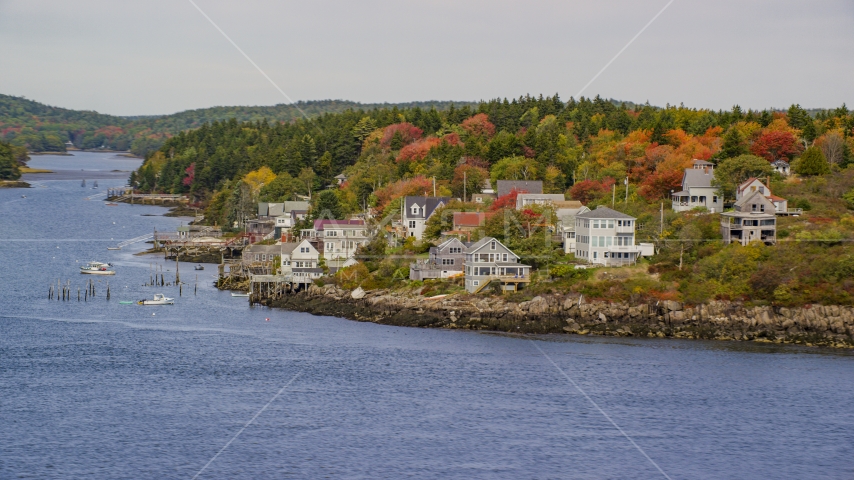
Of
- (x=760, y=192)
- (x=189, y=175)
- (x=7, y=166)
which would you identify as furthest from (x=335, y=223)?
(x=7, y=166)

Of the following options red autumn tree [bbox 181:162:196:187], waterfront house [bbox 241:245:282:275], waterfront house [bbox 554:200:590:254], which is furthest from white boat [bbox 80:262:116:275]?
red autumn tree [bbox 181:162:196:187]

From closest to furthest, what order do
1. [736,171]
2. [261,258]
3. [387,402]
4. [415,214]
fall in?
1. [387,402]
2. [261,258]
3. [736,171]
4. [415,214]

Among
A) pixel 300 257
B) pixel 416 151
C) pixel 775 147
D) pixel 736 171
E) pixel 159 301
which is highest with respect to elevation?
pixel 775 147

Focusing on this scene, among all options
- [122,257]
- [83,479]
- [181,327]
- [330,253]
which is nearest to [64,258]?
[122,257]

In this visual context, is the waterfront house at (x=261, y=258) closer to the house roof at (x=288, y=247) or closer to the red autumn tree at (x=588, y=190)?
the house roof at (x=288, y=247)

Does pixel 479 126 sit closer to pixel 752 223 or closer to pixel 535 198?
pixel 535 198

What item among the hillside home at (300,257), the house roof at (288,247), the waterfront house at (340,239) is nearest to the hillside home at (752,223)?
the waterfront house at (340,239)
